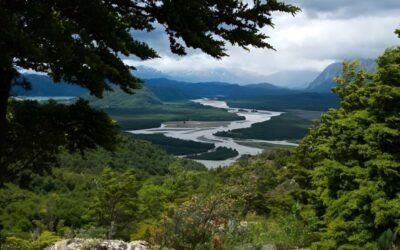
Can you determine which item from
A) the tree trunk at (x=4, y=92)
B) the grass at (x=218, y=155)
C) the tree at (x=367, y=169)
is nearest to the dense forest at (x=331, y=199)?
the tree at (x=367, y=169)

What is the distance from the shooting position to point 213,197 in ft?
38.7

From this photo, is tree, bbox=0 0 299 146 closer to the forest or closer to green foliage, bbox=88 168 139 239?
the forest

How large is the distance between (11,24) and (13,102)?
119 inches

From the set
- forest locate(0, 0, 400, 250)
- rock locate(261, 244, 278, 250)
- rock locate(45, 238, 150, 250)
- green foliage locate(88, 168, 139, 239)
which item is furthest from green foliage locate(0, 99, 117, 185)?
green foliage locate(88, 168, 139, 239)

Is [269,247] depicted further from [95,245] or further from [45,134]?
[45,134]

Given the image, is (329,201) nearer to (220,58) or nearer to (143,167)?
(220,58)

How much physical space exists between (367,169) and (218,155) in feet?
494

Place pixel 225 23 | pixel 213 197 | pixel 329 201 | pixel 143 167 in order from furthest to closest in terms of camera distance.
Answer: pixel 143 167 < pixel 329 201 < pixel 213 197 < pixel 225 23

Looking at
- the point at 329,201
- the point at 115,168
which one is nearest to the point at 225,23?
the point at 329,201

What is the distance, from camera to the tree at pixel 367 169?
15.2m

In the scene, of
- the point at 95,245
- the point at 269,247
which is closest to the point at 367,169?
the point at 269,247

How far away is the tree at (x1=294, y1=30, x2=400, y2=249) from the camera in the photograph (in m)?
15.2

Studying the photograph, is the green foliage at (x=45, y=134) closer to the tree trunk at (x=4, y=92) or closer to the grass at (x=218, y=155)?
the tree trunk at (x=4, y=92)

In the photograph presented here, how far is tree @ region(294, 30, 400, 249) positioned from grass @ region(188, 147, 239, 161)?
143311 millimetres
